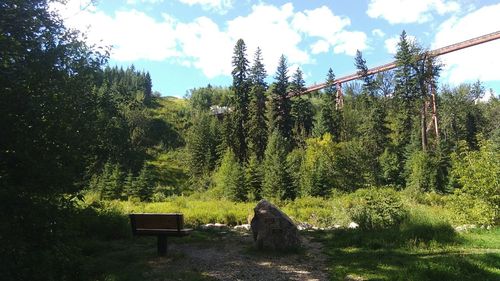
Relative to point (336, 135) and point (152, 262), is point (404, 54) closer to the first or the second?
point (336, 135)

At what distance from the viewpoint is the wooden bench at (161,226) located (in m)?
9.41

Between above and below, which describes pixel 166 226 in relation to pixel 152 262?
above

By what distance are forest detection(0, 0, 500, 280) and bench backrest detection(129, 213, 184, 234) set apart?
138 cm

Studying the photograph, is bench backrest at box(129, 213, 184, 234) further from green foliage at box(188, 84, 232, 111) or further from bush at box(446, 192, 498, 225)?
green foliage at box(188, 84, 232, 111)

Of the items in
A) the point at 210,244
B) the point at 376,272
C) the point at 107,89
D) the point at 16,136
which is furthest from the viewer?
the point at 210,244

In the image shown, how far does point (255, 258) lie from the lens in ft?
31.0

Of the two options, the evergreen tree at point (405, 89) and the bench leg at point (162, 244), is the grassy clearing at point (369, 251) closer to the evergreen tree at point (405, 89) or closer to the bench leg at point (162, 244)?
the bench leg at point (162, 244)

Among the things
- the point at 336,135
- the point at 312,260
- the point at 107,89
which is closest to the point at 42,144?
the point at 107,89

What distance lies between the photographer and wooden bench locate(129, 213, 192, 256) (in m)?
9.41

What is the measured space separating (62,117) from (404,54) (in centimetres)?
5056

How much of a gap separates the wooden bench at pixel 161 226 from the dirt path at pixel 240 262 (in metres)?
0.43

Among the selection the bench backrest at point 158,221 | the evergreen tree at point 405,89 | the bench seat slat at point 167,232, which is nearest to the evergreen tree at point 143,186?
the bench backrest at point 158,221

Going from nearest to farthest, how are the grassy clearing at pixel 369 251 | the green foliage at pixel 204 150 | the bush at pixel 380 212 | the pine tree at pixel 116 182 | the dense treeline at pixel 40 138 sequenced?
Result: the dense treeline at pixel 40 138
the grassy clearing at pixel 369 251
the bush at pixel 380 212
the pine tree at pixel 116 182
the green foliage at pixel 204 150

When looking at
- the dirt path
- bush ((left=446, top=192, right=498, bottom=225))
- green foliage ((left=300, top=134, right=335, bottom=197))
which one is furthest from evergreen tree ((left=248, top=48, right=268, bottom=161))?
the dirt path
